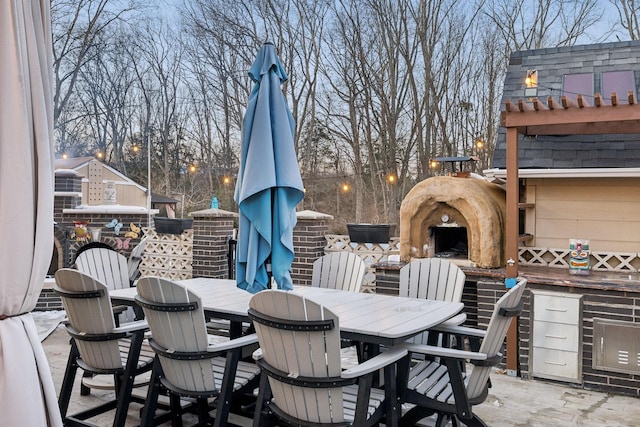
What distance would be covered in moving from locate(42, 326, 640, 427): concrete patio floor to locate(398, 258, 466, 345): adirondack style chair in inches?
31.3

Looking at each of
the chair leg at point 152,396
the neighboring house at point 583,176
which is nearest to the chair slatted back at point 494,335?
the chair leg at point 152,396

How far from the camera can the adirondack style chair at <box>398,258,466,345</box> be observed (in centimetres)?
393

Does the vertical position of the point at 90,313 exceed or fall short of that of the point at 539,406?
it exceeds it

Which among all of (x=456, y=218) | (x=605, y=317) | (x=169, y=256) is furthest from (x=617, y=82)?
(x=169, y=256)

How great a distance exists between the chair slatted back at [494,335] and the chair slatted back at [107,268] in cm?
293

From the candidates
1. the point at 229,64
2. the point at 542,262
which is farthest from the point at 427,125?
the point at 542,262

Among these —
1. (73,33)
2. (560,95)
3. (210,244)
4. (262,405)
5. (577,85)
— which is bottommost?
(262,405)

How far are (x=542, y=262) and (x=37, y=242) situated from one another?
→ 4.65 m

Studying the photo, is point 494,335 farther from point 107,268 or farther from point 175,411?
point 107,268

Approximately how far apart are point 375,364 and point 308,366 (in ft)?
1.04

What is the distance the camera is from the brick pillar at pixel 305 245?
591 centimetres

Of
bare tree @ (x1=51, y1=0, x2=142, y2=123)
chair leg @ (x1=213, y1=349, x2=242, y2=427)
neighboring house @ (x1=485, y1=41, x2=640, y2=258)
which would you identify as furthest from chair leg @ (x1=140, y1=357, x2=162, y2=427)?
bare tree @ (x1=51, y1=0, x2=142, y2=123)

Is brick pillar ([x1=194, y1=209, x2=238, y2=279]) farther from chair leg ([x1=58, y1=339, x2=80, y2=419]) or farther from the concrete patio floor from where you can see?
chair leg ([x1=58, y1=339, x2=80, y2=419])

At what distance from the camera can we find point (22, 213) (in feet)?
5.87
